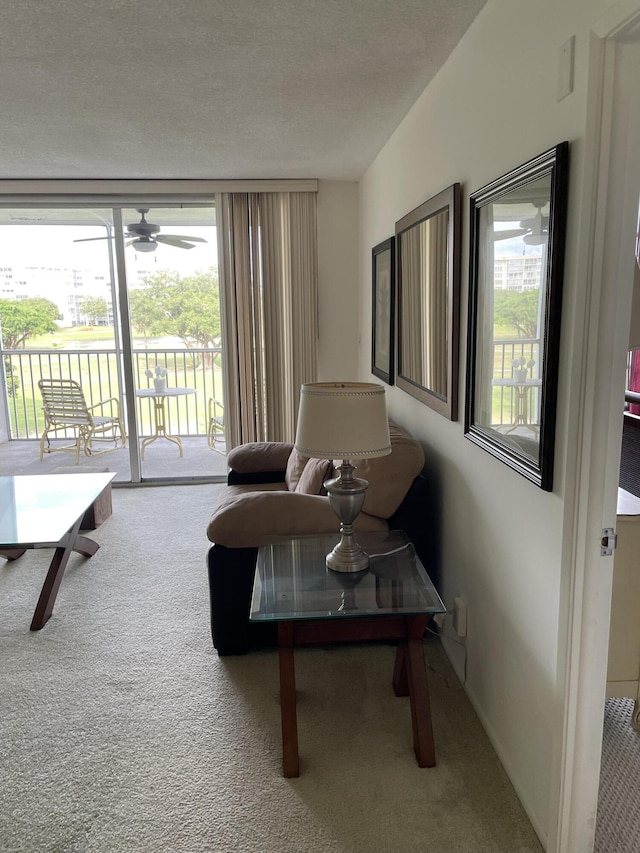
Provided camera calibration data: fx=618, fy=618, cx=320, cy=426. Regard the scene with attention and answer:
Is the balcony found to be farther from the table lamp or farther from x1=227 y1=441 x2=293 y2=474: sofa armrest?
the table lamp

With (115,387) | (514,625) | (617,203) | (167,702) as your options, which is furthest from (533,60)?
(115,387)

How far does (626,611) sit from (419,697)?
72 centimetres

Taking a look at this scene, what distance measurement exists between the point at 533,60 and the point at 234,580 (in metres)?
1.99

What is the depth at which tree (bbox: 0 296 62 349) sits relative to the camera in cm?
592

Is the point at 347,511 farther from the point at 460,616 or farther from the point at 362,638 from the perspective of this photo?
the point at 460,616

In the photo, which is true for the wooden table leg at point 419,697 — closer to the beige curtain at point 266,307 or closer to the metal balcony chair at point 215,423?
the beige curtain at point 266,307

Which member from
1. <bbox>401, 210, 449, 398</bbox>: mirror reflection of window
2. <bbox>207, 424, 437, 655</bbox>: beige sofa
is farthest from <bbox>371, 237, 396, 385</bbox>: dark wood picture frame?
<bbox>207, 424, 437, 655</bbox>: beige sofa

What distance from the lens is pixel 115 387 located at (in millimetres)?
6332

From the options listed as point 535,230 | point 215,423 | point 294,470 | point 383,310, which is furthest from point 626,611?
Answer: point 215,423

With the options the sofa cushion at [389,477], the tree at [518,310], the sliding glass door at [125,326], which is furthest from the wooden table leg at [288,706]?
the sliding glass door at [125,326]

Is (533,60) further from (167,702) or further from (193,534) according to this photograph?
(193,534)

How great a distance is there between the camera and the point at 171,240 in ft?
15.6

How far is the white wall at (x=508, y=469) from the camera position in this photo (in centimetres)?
146

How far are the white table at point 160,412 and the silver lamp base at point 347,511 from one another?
3.78m
